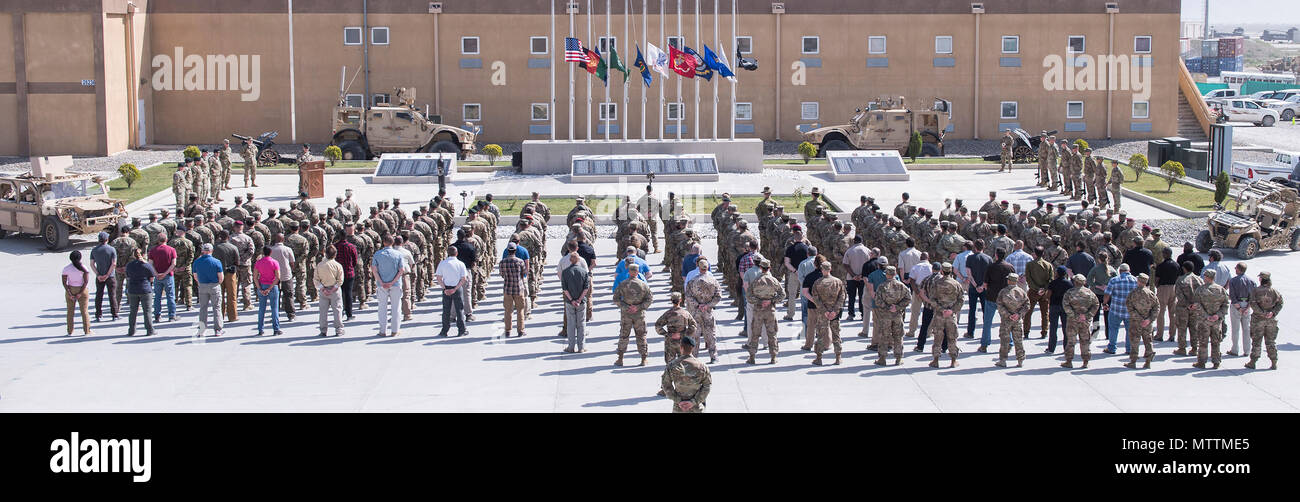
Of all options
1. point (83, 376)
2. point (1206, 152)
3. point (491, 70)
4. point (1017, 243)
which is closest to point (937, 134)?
point (1206, 152)

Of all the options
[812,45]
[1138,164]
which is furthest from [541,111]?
[1138,164]

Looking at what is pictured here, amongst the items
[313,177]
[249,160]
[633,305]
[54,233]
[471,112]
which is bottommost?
[633,305]

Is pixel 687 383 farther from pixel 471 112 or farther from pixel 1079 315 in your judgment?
pixel 471 112

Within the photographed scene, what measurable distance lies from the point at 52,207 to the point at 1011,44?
31.0m

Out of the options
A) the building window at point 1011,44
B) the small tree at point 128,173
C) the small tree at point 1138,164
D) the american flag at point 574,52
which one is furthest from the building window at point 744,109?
the small tree at point 128,173

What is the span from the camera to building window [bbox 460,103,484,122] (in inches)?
1738

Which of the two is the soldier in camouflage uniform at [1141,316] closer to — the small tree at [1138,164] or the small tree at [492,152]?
the small tree at [1138,164]

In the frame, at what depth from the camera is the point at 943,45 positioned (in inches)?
1758

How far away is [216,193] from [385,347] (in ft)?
51.0

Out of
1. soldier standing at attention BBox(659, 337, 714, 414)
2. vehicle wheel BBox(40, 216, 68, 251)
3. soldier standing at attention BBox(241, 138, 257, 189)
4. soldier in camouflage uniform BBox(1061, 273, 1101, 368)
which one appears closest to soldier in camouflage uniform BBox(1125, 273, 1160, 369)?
soldier in camouflage uniform BBox(1061, 273, 1101, 368)

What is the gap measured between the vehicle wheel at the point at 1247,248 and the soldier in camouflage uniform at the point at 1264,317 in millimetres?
8981

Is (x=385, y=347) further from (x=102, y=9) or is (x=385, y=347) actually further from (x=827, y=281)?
(x=102, y=9)

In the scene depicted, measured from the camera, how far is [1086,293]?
46.3 ft

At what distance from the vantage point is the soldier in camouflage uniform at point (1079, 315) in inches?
556
